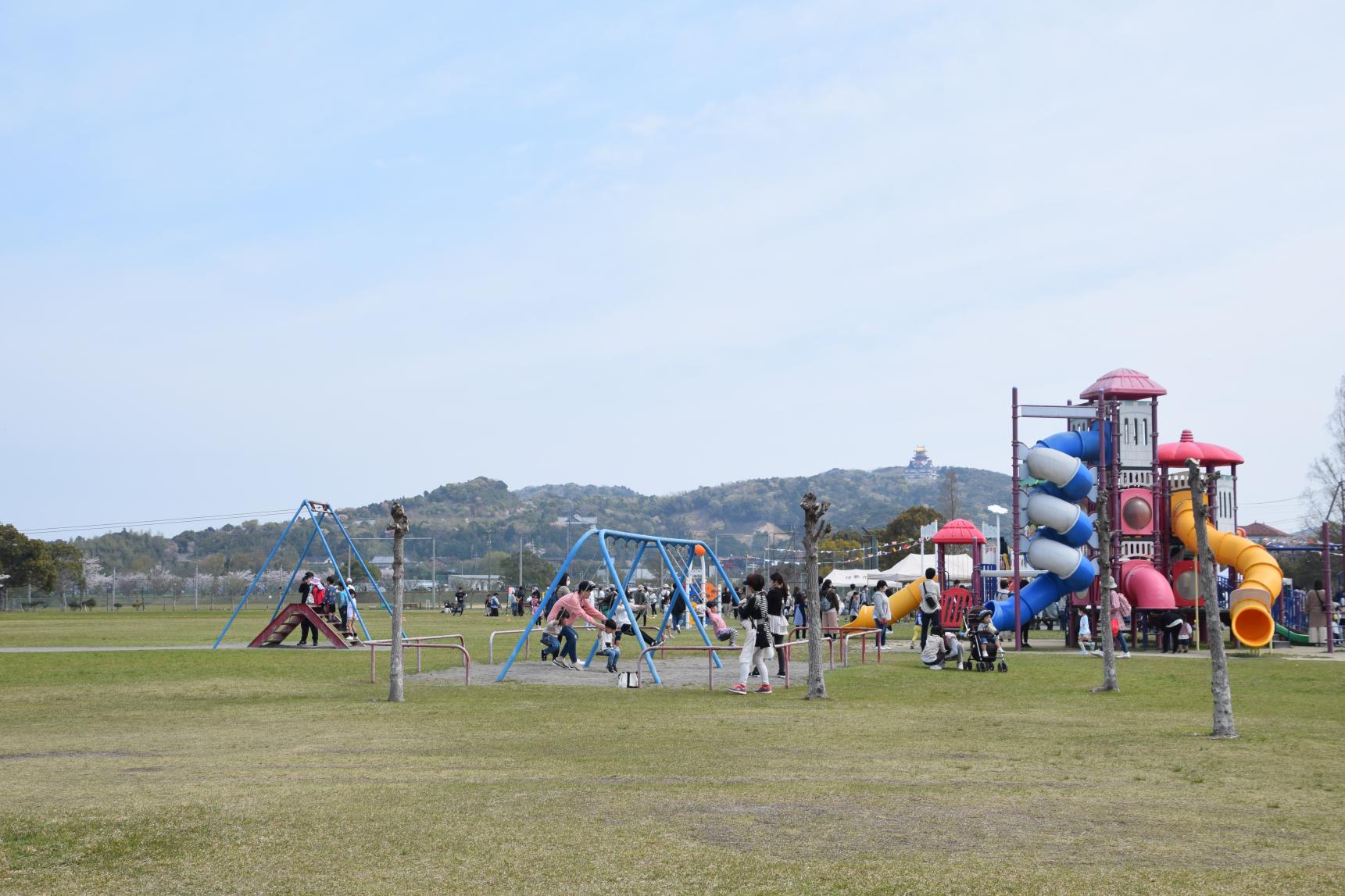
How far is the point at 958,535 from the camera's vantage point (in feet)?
120

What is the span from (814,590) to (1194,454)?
19.1 m

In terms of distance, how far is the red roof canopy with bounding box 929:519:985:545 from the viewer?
119ft

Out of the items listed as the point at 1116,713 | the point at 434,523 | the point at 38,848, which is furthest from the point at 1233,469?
the point at 434,523

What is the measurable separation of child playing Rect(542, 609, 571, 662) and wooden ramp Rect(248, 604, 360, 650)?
24.3 feet

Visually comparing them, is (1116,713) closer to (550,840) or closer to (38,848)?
(550,840)

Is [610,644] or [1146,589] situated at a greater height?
[1146,589]

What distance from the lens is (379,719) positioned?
15.2 metres

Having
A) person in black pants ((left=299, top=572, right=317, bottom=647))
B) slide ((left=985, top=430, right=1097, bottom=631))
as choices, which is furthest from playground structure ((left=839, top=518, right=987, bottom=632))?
person in black pants ((left=299, top=572, right=317, bottom=647))

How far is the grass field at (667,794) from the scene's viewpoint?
7.41m

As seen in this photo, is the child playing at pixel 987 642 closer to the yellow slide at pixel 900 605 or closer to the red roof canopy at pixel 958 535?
the red roof canopy at pixel 958 535

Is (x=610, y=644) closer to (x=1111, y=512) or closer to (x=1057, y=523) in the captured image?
(x=1057, y=523)

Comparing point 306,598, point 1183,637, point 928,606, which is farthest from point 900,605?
point 306,598

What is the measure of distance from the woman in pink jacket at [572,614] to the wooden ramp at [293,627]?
8255 mm

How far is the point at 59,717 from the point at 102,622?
38502mm
